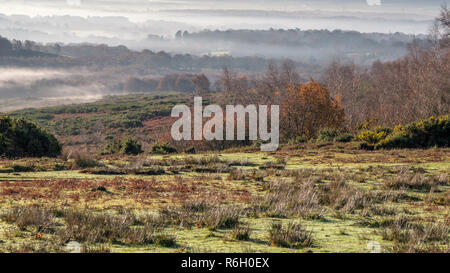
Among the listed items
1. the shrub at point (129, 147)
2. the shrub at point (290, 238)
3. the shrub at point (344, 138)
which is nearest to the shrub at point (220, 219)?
the shrub at point (290, 238)

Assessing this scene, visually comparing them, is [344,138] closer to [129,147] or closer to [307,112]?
[307,112]

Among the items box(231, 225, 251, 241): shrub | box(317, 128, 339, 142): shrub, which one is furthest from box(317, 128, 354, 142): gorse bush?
box(231, 225, 251, 241): shrub

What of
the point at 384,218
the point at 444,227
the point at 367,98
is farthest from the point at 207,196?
the point at 367,98

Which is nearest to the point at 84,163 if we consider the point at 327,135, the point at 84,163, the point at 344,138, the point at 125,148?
the point at 84,163

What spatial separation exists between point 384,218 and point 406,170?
836 centimetres

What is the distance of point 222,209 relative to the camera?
34.8ft

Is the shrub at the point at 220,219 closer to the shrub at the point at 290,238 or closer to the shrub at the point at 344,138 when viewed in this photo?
the shrub at the point at 290,238

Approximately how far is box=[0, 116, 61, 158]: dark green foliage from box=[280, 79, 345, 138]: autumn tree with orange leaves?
21044mm

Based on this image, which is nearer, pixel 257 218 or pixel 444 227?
pixel 444 227

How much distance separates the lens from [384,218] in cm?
1057

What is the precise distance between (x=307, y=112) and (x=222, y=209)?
3452cm

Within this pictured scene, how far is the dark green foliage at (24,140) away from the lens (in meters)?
27.7
